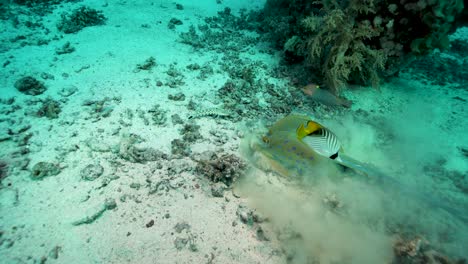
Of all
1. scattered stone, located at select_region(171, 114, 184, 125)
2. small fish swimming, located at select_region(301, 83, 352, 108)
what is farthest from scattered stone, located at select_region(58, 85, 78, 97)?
small fish swimming, located at select_region(301, 83, 352, 108)

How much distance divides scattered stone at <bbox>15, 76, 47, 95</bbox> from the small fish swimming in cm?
517

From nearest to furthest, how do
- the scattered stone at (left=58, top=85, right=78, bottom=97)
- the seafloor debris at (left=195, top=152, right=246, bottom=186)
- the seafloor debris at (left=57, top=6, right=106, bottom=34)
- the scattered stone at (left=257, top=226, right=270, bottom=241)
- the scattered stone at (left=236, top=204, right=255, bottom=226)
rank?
the scattered stone at (left=257, top=226, right=270, bottom=241) < the scattered stone at (left=236, top=204, right=255, bottom=226) < the seafloor debris at (left=195, top=152, right=246, bottom=186) < the scattered stone at (left=58, top=85, right=78, bottom=97) < the seafloor debris at (left=57, top=6, right=106, bottom=34)

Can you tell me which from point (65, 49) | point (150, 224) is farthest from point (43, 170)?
point (65, 49)

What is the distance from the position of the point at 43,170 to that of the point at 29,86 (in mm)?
2209

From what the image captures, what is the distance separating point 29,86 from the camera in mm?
4414

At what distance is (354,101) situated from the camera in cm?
539

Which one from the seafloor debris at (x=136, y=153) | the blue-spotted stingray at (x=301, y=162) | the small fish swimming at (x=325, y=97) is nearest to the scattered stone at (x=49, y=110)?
the seafloor debris at (x=136, y=153)

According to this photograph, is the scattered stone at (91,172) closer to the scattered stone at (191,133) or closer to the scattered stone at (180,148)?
the scattered stone at (180,148)

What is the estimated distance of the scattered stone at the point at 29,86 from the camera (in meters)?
4.36

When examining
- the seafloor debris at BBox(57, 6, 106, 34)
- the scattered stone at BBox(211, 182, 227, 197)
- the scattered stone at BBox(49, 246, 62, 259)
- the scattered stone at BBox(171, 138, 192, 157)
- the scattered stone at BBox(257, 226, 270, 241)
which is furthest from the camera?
the seafloor debris at BBox(57, 6, 106, 34)

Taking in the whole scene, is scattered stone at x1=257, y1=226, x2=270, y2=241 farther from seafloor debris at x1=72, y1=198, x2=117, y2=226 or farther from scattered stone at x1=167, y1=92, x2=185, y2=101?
scattered stone at x1=167, y1=92, x2=185, y2=101

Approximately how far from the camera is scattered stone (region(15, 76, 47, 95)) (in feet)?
14.3

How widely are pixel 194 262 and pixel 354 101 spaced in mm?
4621

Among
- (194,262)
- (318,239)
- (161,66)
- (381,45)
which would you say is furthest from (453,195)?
(161,66)
